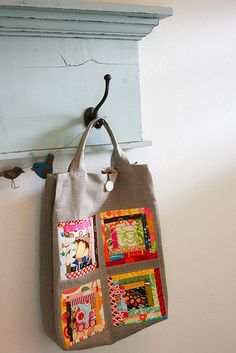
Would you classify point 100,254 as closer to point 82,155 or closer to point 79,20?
point 82,155

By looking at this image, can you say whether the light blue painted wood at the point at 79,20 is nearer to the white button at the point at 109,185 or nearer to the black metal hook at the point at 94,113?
the black metal hook at the point at 94,113

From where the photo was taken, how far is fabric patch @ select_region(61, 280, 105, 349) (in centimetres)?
63

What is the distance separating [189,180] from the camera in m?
0.82

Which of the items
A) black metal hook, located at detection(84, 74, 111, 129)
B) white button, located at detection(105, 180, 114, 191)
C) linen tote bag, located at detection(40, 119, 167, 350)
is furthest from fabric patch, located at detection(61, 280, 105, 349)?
black metal hook, located at detection(84, 74, 111, 129)

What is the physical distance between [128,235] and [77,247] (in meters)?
0.10

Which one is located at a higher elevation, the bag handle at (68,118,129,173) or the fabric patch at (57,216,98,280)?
the bag handle at (68,118,129,173)

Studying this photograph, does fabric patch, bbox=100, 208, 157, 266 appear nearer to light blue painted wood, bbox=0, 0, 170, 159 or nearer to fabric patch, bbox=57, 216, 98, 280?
fabric patch, bbox=57, 216, 98, 280

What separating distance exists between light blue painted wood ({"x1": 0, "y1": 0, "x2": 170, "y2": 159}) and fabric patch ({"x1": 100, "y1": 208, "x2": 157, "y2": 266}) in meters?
0.13

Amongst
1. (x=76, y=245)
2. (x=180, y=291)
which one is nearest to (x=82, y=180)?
(x=76, y=245)

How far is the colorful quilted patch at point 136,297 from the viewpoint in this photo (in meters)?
0.69

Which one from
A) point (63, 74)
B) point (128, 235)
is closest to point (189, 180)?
point (128, 235)

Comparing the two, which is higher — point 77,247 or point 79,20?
point 79,20

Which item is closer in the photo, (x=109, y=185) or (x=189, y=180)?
(x=109, y=185)

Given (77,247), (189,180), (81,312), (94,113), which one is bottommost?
(81,312)
